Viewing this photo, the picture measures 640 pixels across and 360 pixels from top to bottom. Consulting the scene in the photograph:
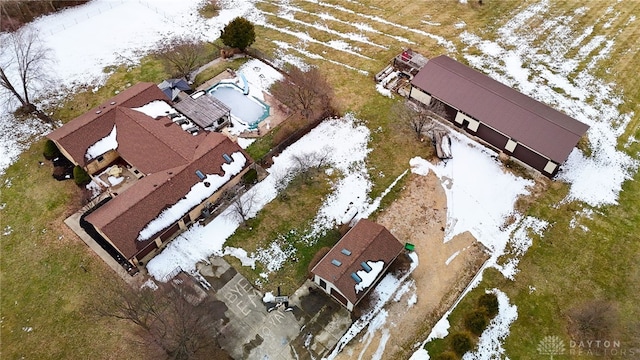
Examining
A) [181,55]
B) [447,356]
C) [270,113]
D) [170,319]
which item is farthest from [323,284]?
[181,55]

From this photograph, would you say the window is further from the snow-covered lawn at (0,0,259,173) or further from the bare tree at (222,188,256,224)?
the snow-covered lawn at (0,0,259,173)

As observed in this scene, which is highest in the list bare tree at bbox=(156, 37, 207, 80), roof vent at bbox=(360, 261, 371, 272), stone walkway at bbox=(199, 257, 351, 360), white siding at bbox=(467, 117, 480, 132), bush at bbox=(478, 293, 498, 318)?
bare tree at bbox=(156, 37, 207, 80)

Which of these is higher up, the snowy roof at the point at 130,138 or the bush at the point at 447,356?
the snowy roof at the point at 130,138

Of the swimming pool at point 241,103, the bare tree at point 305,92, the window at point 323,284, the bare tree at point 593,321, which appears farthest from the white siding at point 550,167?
the swimming pool at point 241,103

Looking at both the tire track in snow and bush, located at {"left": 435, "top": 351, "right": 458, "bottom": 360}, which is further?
the tire track in snow

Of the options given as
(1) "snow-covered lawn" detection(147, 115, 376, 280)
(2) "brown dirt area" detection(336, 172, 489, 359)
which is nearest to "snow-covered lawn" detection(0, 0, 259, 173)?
(1) "snow-covered lawn" detection(147, 115, 376, 280)

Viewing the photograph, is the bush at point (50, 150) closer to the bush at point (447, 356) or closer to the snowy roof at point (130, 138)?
the snowy roof at point (130, 138)

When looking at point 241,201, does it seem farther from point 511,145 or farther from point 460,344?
point 511,145
